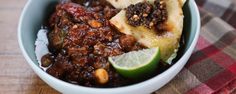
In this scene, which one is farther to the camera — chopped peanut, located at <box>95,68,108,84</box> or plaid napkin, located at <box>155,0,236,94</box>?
plaid napkin, located at <box>155,0,236,94</box>

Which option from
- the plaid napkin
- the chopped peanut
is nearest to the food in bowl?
the chopped peanut

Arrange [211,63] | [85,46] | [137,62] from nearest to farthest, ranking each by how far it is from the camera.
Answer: [137,62] → [85,46] → [211,63]

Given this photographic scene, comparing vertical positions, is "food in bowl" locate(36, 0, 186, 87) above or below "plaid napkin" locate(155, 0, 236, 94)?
above

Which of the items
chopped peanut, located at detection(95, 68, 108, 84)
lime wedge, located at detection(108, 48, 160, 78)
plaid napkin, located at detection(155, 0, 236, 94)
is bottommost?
plaid napkin, located at detection(155, 0, 236, 94)

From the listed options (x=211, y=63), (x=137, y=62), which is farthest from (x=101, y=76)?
(x=211, y=63)

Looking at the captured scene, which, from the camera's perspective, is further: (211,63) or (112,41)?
(211,63)

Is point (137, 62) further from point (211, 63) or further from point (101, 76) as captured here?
point (211, 63)

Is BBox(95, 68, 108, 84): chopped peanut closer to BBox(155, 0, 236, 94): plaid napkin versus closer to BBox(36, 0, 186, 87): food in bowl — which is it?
BBox(36, 0, 186, 87): food in bowl
